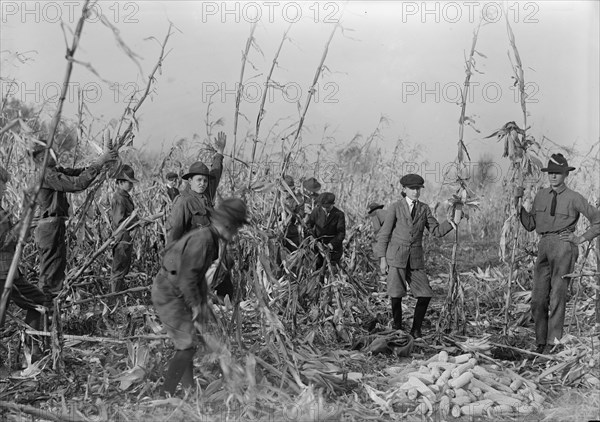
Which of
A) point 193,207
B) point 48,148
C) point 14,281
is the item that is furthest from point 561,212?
point 14,281

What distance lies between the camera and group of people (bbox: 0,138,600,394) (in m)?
4.02

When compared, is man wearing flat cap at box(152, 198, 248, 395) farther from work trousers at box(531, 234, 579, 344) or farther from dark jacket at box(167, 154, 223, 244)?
work trousers at box(531, 234, 579, 344)

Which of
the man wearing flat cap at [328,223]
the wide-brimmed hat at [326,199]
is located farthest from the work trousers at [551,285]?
the wide-brimmed hat at [326,199]

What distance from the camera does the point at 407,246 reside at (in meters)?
6.34

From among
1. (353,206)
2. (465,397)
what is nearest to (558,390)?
(465,397)

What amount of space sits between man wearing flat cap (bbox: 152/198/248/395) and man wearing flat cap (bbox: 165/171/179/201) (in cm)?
371

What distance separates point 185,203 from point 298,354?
1398 millimetres

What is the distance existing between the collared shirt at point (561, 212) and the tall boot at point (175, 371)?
3208mm

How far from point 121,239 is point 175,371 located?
348 cm

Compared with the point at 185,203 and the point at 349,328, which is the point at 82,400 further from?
the point at 349,328

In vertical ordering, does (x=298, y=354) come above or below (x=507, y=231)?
below

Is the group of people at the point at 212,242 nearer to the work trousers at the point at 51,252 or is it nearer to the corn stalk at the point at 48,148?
the work trousers at the point at 51,252

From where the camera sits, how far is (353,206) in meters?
11.6

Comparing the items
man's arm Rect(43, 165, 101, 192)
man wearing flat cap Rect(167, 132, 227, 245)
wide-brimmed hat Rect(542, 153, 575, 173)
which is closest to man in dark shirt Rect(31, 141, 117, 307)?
man's arm Rect(43, 165, 101, 192)
